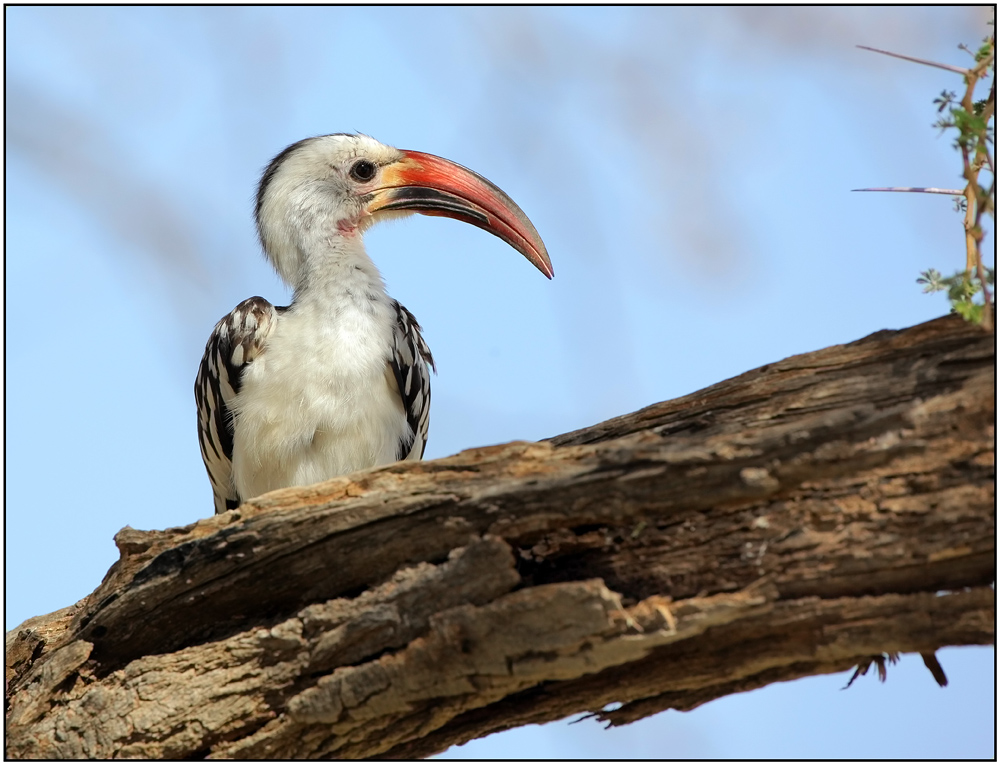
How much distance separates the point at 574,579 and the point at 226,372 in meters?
3.09

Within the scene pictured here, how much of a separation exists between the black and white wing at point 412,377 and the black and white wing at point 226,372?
74 cm

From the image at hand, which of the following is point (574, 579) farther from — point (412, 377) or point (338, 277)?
point (338, 277)

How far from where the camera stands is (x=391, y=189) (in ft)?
23.4

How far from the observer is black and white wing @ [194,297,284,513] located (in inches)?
239

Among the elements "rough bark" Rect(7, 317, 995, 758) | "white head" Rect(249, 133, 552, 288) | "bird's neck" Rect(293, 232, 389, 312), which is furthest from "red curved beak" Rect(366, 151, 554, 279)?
"rough bark" Rect(7, 317, 995, 758)

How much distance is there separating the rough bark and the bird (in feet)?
4.53

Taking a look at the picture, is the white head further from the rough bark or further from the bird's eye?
the rough bark

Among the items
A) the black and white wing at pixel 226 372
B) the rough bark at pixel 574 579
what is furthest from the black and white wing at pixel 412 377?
the rough bark at pixel 574 579

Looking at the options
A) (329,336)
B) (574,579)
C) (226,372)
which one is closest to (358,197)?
(329,336)

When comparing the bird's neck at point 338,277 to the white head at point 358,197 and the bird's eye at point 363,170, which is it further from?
the bird's eye at point 363,170

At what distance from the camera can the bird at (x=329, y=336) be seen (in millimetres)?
5969

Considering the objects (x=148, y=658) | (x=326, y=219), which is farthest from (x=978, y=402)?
(x=326, y=219)

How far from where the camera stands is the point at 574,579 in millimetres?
3797

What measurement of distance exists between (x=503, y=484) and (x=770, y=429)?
3.23 ft
